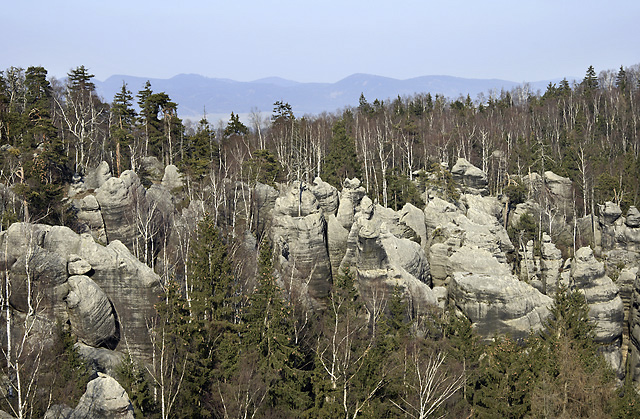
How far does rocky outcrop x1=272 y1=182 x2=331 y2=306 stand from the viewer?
42.3m

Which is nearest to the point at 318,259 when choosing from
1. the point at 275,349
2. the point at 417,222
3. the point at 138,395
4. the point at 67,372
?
the point at 417,222

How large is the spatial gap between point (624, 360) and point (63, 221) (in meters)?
40.9

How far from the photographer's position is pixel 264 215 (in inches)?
1834

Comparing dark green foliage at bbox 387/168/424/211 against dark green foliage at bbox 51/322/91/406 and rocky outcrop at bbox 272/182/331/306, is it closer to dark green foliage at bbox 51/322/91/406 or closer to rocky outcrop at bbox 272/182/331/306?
rocky outcrop at bbox 272/182/331/306

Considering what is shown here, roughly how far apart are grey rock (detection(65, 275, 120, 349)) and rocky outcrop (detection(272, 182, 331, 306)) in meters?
12.8

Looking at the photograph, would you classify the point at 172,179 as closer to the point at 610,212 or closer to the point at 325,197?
the point at 325,197

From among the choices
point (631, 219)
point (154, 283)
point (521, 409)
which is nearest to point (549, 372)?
point (521, 409)

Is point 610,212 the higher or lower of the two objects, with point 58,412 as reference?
higher

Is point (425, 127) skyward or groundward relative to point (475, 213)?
skyward

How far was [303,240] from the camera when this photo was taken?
141ft

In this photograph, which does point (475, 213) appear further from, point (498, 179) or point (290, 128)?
point (290, 128)

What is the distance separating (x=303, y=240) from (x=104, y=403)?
943 inches

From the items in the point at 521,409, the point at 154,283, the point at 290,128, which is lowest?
the point at 521,409

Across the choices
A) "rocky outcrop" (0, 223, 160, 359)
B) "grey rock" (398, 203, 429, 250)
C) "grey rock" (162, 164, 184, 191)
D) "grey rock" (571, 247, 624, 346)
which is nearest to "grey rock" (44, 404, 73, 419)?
"rocky outcrop" (0, 223, 160, 359)
